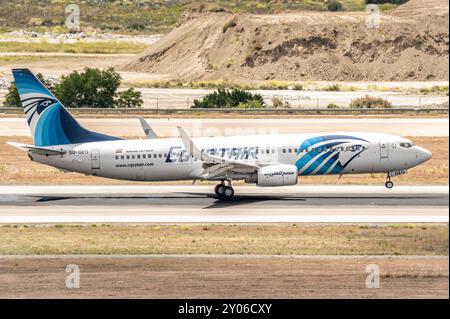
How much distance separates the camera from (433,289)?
32.4m

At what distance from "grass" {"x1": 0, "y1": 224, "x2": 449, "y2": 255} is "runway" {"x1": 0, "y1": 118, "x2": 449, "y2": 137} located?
135 feet

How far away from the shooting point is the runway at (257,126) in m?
91.4

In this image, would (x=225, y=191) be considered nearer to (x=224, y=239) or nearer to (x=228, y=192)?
(x=228, y=192)

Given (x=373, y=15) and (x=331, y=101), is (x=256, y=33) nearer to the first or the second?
(x=373, y=15)

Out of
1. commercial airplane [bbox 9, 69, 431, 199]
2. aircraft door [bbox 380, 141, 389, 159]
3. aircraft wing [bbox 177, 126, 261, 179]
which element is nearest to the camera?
aircraft wing [bbox 177, 126, 261, 179]

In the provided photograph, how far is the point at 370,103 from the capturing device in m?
115

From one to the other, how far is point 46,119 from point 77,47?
121m

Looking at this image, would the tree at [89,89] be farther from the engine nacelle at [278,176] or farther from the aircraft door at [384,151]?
the engine nacelle at [278,176]

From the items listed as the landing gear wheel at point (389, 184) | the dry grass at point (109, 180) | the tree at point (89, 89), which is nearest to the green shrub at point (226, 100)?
the tree at point (89, 89)

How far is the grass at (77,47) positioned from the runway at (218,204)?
361 ft

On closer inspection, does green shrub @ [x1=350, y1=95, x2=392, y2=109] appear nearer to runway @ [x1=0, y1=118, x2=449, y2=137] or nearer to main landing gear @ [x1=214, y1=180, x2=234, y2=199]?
runway @ [x1=0, y1=118, x2=449, y2=137]

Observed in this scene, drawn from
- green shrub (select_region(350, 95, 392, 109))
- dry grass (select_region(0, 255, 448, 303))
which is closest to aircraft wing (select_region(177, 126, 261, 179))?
dry grass (select_region(0, 255, 448, 303))

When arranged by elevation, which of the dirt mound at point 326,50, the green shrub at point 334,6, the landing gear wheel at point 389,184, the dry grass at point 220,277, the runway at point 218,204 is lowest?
the runway at point 218,204

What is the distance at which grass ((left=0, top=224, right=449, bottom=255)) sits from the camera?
41.6 metres
